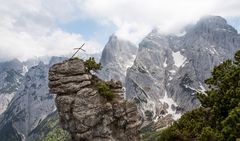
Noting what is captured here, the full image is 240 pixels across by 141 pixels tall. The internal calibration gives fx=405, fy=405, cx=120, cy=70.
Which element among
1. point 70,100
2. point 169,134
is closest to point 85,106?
point 70,100

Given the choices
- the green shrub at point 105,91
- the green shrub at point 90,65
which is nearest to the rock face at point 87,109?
the green shrub at point 105,91

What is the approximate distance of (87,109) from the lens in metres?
79.6

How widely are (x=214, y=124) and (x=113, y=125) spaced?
20220 mm

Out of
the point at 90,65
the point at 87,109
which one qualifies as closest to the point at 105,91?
the point at 87,109

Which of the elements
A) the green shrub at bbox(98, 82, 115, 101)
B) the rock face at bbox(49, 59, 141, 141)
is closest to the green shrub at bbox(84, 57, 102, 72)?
the rock face at bbox(49, 59, 141, 141)

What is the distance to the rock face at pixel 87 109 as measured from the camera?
261 ft

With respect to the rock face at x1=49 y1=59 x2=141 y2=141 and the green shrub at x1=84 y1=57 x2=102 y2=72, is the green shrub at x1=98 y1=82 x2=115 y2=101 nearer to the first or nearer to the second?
the rock face at x1=49 y1=59 x2=141 y2=141

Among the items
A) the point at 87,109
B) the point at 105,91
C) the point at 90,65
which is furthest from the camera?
the point at 90,65

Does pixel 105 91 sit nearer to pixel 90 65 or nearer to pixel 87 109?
pixel 87 109

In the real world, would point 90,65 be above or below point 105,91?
above

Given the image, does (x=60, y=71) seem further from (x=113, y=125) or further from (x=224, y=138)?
(x=224, y=138)

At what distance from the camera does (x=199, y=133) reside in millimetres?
77438

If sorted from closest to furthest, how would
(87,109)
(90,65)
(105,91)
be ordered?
(87,109) → (105,91) → (90,65)

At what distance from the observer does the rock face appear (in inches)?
3135
